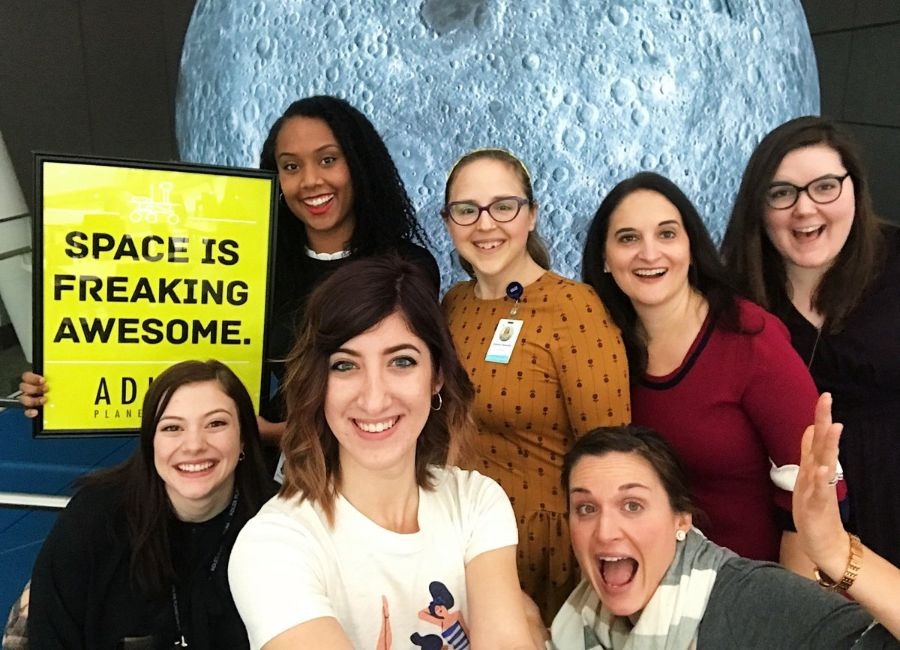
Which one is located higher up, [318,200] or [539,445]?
[318,200]

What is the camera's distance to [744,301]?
4.15ft

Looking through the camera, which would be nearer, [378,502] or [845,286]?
[378,502]

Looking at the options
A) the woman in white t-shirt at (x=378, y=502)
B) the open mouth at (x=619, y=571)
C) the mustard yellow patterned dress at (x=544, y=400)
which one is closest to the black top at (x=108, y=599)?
the woman in white t-shirt at (x=378, y=502)

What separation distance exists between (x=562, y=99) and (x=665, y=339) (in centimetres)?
82

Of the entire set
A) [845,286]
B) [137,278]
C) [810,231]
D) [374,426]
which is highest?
[810,231]

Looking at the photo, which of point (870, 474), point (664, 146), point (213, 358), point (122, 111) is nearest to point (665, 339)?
point (870, 474)

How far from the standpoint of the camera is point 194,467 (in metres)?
1.25

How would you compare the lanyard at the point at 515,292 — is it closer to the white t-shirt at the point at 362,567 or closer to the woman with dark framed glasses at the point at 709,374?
the woman with dark framed glasses at the point at 709,374

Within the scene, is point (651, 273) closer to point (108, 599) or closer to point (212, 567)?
point (212, 567)

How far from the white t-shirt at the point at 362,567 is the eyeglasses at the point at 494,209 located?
1.76ft

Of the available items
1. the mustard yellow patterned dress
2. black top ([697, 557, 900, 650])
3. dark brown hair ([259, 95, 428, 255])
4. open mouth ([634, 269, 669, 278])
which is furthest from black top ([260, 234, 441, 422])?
black top ([697, 557, 900, 650])

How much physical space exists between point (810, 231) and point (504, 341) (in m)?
0.65

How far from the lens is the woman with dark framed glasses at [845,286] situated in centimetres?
133

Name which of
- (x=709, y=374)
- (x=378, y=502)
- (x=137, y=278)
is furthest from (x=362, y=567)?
(x=137, y=278)
